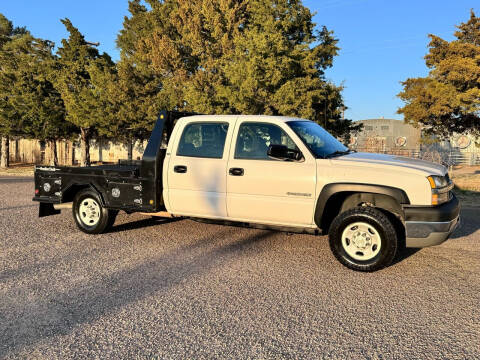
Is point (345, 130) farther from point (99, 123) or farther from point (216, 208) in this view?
point (216, 208)

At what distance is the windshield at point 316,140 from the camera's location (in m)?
5.16

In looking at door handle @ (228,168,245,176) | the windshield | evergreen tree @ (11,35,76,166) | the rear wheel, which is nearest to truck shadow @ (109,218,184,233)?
the rear wheel

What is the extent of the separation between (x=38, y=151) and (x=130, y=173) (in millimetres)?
29195

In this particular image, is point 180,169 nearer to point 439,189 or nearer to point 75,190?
point 75,190

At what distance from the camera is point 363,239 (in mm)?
4773

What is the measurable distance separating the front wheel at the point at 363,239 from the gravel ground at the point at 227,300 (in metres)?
0.17

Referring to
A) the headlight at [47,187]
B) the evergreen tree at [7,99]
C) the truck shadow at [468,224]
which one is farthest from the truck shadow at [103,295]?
the evergreen tree at [7,99]

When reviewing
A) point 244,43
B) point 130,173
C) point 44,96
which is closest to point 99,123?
point 44,96

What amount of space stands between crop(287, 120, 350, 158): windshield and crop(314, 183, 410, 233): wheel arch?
1.79 feet

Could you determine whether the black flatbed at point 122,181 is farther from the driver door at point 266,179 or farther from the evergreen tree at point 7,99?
the evergreen tree at point 7,99

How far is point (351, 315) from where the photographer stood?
11.6ft

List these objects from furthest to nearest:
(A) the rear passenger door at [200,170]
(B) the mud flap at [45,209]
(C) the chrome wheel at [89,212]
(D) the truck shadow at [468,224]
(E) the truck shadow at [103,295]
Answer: (B) the mud flap at [45,209], (D) the truck shadow at [468,224], (C) the chrome wheel at [89,212], (A) the rear passenger door at [200,170], (E) the truck shadow at [103,295]

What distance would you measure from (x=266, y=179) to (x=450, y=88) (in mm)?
14547

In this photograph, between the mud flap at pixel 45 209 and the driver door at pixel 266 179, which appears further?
the mud flap at pixel 45 209
